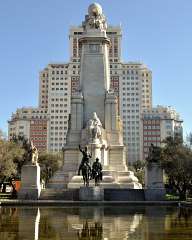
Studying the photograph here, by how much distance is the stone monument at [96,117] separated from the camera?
1962 inches

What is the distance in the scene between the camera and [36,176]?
4203 centimetres

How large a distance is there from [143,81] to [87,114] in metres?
119

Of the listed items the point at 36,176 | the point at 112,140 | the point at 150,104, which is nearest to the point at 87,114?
the point at 112,140

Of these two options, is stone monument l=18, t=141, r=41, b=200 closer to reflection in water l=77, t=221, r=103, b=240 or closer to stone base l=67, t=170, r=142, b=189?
stone base l=67, t=170, r=142, b=189

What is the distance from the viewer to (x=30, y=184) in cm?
4175

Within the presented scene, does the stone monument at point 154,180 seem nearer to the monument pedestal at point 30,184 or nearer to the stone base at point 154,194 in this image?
the stone base at point 154,194

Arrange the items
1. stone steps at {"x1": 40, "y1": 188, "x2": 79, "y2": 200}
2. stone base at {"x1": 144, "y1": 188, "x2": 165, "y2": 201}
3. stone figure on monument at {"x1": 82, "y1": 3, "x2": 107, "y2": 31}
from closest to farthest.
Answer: stone steps at {"x1": 40, "y1": 188, "x2": 79, "y2": 200}, stone base at {"x1": 144, "y1": 188, "x2": 165, "y2": 201}, stone figure on monument at {"x1": 82, "y1": 3, "x2": 107, "y2": 31}

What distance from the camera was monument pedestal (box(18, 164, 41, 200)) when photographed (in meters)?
41.1

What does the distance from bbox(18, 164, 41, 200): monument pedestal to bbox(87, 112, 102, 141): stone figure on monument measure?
992 cm

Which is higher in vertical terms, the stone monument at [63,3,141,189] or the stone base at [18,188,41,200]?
the stone monument at [63,3,141,189]

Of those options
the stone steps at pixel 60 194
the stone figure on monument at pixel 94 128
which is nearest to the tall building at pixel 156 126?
the stone figure on monument at pixel 94 128

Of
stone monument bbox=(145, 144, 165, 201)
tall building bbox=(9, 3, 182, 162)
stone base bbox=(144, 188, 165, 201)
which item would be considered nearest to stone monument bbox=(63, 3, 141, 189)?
stone monument bbox=(145, 144, 165, 201)

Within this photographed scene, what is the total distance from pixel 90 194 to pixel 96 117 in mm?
17032

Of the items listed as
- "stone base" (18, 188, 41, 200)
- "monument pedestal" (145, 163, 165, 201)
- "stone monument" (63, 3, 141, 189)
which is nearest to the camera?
"monument pedestal" (145, 163, 165, 201)
